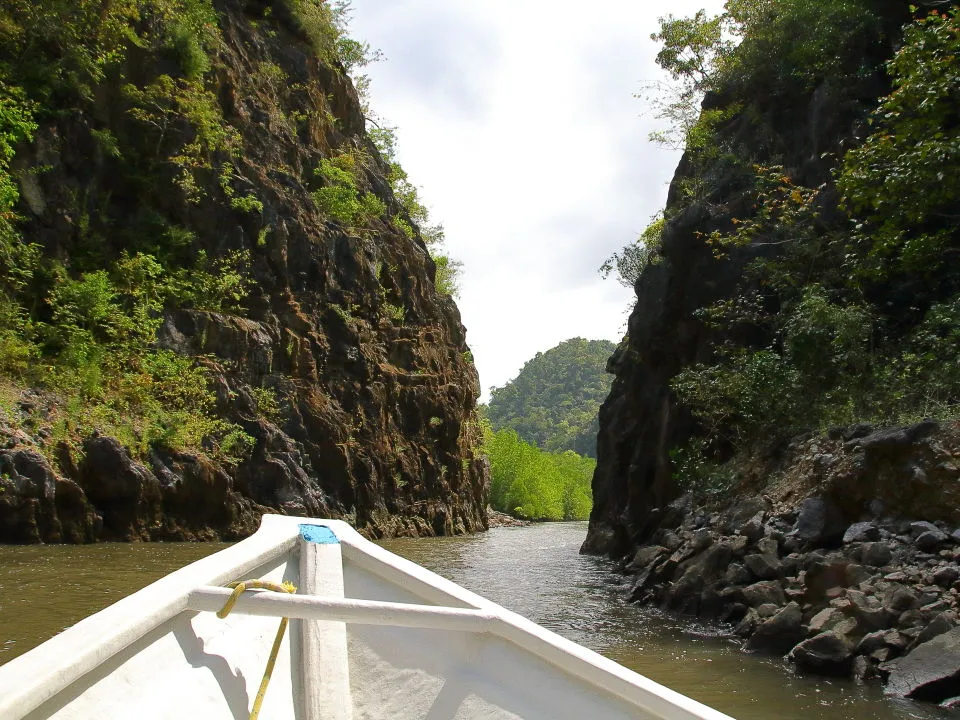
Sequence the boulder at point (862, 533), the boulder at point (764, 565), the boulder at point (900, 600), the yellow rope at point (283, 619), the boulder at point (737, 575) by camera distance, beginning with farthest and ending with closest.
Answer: the boulder at point (737, 575), the boulder at point (764, 565), the boulder at point (862, 533), the boulder at point (900, 600), the yellow rope at point (283, 619)

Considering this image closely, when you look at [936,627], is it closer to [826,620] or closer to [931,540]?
[826,620]

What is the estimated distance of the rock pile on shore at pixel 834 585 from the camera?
201 inches

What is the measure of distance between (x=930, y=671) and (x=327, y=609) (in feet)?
13.5

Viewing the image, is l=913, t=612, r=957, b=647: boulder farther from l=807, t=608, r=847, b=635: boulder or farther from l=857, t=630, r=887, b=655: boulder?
l=807, t=608, r=847, b=635: boulder

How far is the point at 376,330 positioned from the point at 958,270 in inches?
618

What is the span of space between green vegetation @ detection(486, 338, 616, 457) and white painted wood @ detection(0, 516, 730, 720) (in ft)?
377

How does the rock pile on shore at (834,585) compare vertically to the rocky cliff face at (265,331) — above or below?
below

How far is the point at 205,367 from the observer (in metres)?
16.3

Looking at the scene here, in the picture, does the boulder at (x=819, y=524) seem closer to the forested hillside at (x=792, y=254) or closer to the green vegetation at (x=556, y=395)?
the forested hillside at (x=792, y=254)

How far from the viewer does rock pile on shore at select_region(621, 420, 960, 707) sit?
5102 mm

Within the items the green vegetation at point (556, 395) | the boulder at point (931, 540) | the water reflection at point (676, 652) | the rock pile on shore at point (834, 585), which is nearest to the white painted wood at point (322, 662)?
the water reflection at point (676, 652)

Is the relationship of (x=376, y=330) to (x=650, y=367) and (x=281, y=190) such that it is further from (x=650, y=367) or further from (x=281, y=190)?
(x=650, y=367)

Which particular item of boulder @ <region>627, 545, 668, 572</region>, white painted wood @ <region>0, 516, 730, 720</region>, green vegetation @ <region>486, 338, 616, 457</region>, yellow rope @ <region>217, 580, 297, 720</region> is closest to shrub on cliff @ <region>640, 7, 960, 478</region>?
boulder @ <region>627, 545, 668, 572</region>

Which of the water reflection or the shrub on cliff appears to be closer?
the water reflection
